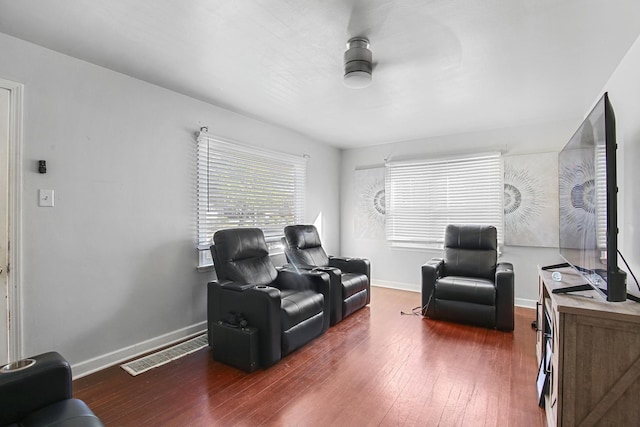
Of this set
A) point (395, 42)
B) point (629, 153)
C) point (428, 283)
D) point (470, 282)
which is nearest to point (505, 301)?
point (470, 282)

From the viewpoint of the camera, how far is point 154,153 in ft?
9.18

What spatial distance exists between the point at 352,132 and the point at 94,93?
3017 millimetres

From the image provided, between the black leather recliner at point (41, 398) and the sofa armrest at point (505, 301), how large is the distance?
3.38 m

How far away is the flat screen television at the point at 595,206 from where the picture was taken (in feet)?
4.73

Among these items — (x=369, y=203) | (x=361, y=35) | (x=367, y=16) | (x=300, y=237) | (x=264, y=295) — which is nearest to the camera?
(x=367, y=16)

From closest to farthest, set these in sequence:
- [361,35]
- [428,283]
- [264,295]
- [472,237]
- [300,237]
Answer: [361,35] → [264,295] → [428,283] → [472,237] → [300,237]

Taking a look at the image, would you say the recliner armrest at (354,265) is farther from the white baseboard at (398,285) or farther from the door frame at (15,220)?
the door frame at (15,220)

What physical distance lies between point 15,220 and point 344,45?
8.21 feet

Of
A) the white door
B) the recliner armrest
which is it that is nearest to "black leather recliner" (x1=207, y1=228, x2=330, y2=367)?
the recliner armrest

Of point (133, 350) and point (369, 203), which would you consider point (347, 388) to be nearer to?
point (133, 350)

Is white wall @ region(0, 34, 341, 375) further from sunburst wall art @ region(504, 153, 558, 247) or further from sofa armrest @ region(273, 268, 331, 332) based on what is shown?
sunburst wall art @ region(504, 153, 558, 247)

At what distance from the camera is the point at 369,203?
5.21 metres

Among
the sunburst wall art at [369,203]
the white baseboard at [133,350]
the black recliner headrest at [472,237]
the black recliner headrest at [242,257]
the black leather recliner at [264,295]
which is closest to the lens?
the white baseboard at [133,350]

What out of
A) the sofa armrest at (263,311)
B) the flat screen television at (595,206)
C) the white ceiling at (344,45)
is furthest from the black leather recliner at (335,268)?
the flat screen television at (595,206)
